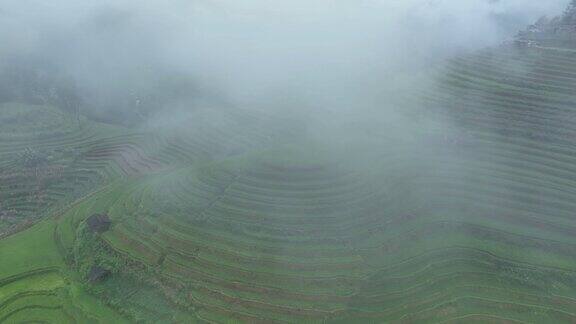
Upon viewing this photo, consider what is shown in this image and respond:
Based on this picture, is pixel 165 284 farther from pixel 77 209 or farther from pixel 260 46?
pixel 260 46

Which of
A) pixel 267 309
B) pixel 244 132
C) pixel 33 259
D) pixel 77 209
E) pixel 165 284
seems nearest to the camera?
pixel 267 309

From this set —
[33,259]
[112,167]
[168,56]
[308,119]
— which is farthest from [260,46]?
[33,259]

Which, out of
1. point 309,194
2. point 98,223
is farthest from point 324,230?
point 98,223

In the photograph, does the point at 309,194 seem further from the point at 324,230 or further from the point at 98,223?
the point at 98,223

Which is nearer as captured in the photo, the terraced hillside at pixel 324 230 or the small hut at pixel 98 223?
the terraced hillside at pixel 324 230

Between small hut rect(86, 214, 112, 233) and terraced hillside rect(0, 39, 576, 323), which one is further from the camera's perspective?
small hut rect(86, 214, 112, 233)
